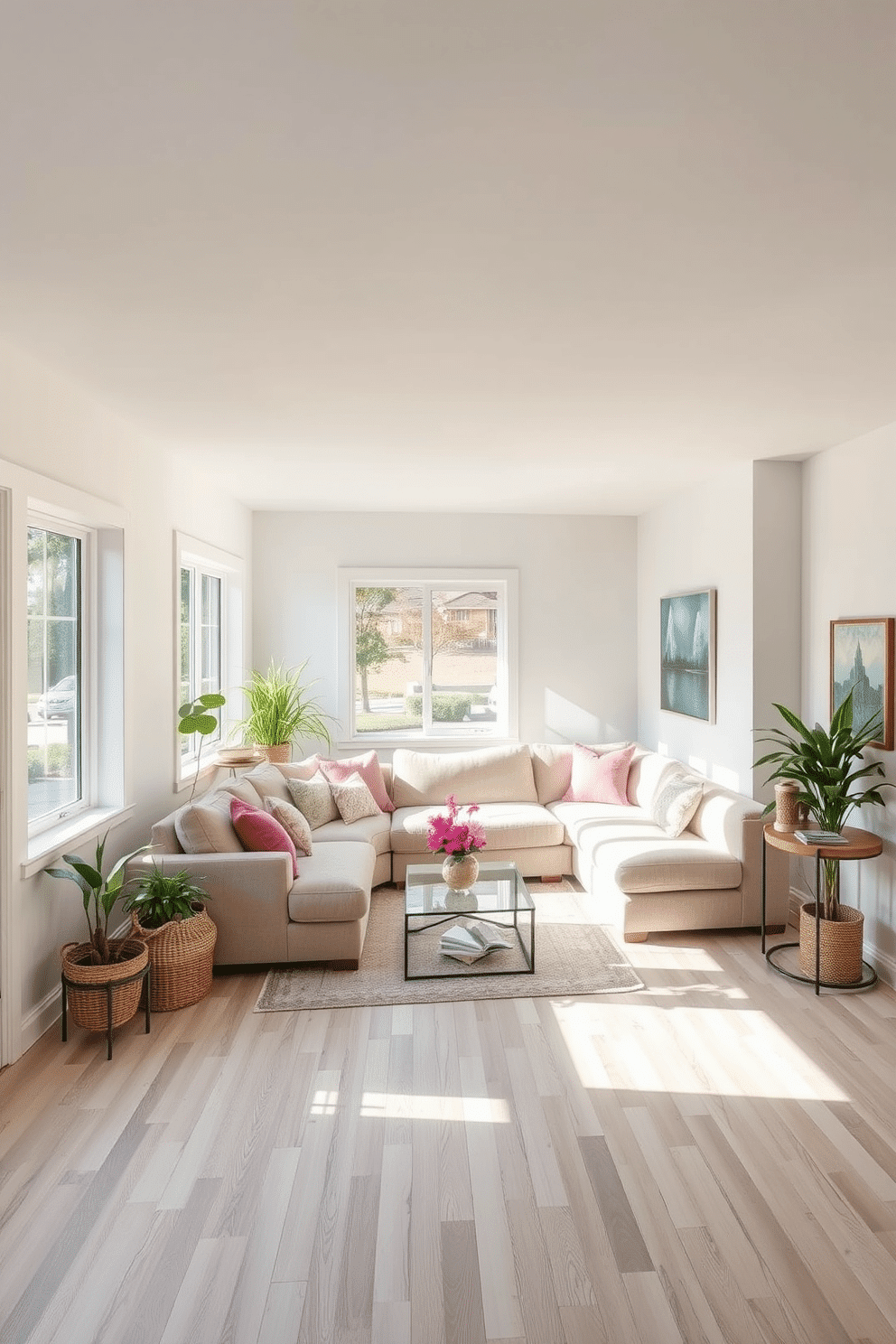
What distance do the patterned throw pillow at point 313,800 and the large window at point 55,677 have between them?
1.42 metres

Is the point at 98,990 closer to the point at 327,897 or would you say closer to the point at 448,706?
the point at 327,897

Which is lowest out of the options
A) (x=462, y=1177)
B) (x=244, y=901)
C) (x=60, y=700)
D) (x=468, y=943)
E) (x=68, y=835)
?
(x=462, y=1177)

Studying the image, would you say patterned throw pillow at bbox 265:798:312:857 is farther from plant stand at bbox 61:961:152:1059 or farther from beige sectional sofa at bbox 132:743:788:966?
plant stand at bbox 61:961:152:1059

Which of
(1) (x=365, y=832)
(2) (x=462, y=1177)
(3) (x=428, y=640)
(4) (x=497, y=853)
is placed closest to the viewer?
(2) (x=462, y=1177)

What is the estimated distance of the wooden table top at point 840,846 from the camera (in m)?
3.57

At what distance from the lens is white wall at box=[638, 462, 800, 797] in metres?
4.67

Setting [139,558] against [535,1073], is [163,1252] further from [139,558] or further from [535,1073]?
[139,558]

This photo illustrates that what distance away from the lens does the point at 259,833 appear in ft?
13.0

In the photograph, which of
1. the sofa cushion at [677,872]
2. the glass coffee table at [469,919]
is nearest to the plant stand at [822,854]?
the sofa cushion at [677,872]

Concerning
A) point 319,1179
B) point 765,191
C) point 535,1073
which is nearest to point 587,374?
point 765,191

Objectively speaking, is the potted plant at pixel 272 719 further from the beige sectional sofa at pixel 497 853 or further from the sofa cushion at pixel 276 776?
the beige sectional sofa at pixel 497 853

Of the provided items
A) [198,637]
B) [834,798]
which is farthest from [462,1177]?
[198,637]

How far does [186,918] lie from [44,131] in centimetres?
287

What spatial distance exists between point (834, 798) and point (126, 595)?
3495 millimetres
